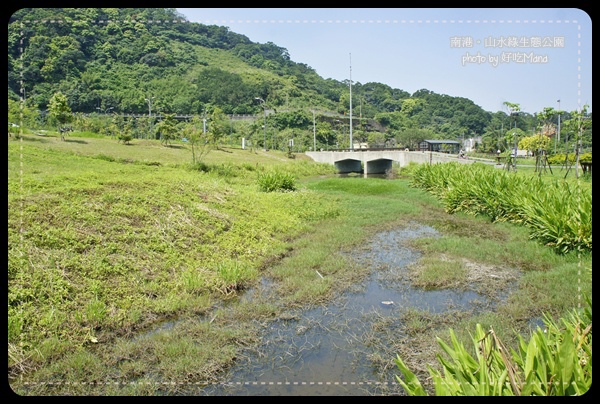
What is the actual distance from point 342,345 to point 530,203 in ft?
17.0

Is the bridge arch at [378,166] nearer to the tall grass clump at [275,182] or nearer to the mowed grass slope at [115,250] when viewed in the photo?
the tall grass clump at [275,182]

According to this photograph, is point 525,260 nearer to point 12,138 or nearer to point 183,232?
point 183,232

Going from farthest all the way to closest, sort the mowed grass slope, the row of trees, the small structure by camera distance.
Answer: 1. the small structure
2. the row of trees
3. the mowed grass slope

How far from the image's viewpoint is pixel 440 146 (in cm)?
3588

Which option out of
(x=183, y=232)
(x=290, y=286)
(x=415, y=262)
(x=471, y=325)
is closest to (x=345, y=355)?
(x=471, y=325)

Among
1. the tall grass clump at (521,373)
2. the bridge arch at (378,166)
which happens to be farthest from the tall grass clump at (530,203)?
the bridge arch at (378,166)

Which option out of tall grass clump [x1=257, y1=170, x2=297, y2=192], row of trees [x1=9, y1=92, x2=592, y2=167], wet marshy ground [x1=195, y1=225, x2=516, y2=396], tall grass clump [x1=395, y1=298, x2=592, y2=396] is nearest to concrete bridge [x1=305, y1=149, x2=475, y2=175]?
row of trees [x1=9, y1=92, x2=592, y2=167]

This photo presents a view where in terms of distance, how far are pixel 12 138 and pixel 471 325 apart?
36.5ft

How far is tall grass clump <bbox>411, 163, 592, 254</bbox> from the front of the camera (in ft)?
18.4

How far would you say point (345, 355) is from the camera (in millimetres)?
3299

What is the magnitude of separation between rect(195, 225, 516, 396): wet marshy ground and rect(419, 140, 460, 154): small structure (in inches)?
1189

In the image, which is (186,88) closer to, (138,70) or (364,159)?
(138,70)

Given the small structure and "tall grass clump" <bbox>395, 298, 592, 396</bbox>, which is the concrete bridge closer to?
the small structure

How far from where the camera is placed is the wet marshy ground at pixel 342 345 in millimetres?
2857
